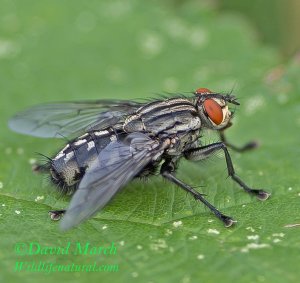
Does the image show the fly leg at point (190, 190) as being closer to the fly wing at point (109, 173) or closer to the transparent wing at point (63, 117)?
the fly wing at point (109, 173)

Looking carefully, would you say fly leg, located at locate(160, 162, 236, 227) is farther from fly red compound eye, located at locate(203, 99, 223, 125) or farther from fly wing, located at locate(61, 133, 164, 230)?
fly red compound eye, located at locate(203, 99, 223, 125)

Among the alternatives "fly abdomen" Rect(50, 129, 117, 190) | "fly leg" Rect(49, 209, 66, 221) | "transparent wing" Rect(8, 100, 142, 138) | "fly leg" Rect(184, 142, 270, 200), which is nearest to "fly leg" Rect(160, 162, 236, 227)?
"fly leg" Rect(184, 142, 270, 200)

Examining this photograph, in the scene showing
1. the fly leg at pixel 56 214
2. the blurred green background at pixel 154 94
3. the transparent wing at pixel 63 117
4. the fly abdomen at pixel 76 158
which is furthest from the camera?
the transparent wing at pixel 63 117

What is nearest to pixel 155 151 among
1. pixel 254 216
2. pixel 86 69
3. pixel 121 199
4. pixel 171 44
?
pixel 121 199

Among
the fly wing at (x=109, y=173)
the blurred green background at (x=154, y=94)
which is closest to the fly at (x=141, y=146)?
the fly wing at (x=109, y=173)

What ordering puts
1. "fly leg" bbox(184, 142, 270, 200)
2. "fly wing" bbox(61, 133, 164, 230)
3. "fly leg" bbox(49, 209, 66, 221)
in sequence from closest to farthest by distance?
"fly wing" bbox(61, 133, 164, 230) → "fly leg" bbox(49, 209, 66, 221) → "fly leg" bbox(184, 142, 270, 200)

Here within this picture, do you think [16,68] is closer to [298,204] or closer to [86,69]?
[86,69]
